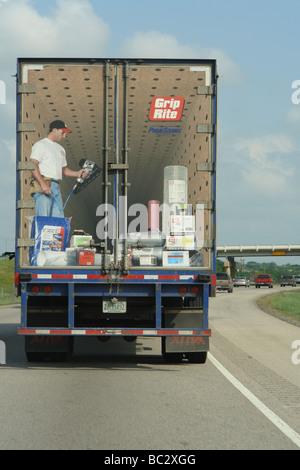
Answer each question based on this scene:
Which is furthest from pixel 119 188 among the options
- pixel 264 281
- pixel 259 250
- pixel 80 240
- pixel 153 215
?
pixel 259 250

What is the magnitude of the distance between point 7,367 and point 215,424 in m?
5.35

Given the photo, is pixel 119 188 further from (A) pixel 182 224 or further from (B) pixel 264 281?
(B) pixel 264 281

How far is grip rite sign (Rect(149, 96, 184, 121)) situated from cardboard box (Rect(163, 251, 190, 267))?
208 centimetres

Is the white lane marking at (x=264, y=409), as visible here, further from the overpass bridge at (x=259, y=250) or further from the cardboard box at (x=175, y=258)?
the overpass bridge at (x=259, y=250)

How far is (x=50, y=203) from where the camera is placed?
37.0 feet

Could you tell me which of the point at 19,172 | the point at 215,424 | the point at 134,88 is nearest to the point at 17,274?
the point at 19,172

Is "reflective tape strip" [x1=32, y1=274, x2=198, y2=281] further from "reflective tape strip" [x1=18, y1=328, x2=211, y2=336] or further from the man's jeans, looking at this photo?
the man's jeans

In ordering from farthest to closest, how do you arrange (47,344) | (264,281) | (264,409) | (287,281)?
(287,281) < (264,281) < (47,344) < (264,409)

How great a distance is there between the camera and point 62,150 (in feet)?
36.8

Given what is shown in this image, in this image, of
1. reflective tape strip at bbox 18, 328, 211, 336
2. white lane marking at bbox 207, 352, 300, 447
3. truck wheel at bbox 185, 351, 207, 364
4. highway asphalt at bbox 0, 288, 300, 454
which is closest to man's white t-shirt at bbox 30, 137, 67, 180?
reflective tape strip at bbox 18, 328, 211, 336

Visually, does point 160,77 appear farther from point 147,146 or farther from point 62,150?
point 62,150

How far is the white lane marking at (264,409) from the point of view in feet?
23.0

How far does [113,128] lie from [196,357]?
4174 millimetres

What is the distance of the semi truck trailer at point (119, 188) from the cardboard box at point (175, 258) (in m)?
0.02
